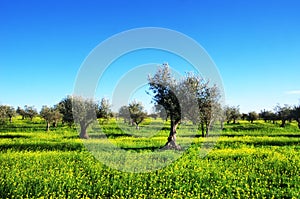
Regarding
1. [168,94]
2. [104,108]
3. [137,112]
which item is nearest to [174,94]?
[168,94]

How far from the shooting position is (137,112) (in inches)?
2709

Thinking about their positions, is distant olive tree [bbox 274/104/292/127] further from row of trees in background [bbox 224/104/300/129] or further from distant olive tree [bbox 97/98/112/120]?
distant olive tree [bbox 97/98/112/120]

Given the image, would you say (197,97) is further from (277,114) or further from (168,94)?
(277,114)

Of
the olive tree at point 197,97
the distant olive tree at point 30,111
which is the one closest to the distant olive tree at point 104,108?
the olive tree at point 197,97

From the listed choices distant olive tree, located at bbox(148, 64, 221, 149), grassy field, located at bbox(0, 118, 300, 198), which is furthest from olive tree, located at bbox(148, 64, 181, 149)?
grassy field, located at bbox(0, 118, 300, 198)

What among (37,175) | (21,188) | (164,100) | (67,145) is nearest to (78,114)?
(67,145)

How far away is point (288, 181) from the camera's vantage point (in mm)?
17594

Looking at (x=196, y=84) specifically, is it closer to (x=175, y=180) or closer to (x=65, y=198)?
(x=175, y=180)

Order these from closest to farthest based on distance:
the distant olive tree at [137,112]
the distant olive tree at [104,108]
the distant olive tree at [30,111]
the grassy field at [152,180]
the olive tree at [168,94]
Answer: the grassy field at [152,180] → the olive tree at [168,94] → the distant olive tree at [104,108] → the distant olive tree at [137,112] → the distant olive tree at [30,111]

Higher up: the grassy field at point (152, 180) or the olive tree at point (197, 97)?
the olive tree at point (197, 97)

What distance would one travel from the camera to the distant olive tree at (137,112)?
68.7 meters

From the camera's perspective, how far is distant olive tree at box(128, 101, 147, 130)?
68.7 m

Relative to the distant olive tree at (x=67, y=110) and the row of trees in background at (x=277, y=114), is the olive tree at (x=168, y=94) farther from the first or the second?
the row of trees in background at (x=277, y=114)

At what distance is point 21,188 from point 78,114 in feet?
103
